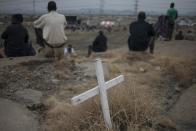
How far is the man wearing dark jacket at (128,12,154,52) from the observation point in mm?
9336

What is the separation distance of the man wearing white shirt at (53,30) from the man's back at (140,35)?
6.00 ft

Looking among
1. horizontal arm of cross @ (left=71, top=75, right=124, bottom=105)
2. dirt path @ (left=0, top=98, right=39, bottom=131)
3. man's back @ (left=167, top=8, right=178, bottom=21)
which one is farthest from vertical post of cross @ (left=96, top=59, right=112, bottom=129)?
man's back @ (left=167, top=8, right=178, bottom=21)

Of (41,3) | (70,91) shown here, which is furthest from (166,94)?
(41,3)

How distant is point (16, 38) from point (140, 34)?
2.93 meters

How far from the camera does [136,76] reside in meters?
7.38

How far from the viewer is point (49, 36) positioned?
331 inches

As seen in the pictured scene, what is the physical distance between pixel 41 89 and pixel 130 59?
3229 mm

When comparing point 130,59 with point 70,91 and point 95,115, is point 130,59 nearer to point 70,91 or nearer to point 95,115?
point 70,91

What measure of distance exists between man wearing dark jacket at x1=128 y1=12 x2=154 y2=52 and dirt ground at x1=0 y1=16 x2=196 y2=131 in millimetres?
237

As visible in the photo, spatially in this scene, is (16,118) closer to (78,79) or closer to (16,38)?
(78,79)

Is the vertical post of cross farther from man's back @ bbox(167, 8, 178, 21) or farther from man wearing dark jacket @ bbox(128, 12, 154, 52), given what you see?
man's back @ bbox(167, 8, 178, 21)

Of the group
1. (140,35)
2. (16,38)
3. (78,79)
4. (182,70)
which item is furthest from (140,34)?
(16,38)

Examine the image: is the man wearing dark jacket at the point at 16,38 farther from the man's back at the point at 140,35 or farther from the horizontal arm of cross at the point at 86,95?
the horizontal arm of cross at the point at 86,95

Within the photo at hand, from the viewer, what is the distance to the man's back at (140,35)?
368 inches
